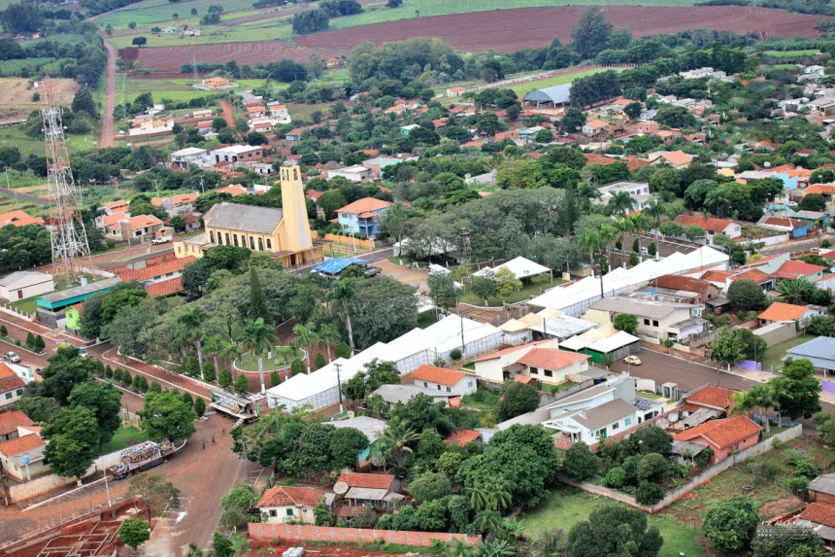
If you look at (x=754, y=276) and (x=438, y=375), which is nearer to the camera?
(x=438, y=375)

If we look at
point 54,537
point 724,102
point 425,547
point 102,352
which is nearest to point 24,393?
point 102,352

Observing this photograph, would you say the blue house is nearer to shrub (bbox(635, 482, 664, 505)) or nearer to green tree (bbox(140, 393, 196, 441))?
green tree (bbox(140, 393, 196, 441))

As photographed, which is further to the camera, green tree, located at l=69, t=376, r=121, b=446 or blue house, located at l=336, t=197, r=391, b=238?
blue house, located at l=336, t=197, r=391, b=238

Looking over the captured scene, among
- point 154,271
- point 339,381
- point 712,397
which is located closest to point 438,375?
point 339,381

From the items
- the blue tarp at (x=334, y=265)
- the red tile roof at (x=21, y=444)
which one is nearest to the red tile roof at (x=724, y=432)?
the red tile roof at (x=21, y=444)

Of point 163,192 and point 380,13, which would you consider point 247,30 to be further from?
point 163,192

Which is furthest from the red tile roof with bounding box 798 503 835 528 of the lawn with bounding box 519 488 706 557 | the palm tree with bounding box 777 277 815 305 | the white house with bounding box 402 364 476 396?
the palm tree with bounding box 777 277 815 305

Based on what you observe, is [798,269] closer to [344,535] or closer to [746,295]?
[746,295]
